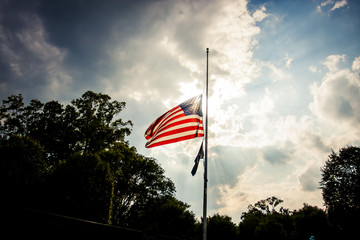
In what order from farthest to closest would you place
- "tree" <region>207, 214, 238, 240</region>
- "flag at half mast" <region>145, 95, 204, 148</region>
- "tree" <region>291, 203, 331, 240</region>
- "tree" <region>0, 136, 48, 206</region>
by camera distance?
"tree" <region>291, 203, 331, 240</region>, "tree" <region>207, 214, 238, 240</region>, "tree" <region>0, 136, 48, 206</region>, "flag at half mast" <region>145, 95, 204, 148</region>

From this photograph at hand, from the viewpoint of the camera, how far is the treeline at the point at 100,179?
1691 cm

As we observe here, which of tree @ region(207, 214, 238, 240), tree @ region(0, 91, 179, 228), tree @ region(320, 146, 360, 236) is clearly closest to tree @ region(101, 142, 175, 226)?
tree @ region(0, 91, 179, 228)

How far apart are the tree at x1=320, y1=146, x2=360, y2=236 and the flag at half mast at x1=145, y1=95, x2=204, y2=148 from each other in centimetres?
3209

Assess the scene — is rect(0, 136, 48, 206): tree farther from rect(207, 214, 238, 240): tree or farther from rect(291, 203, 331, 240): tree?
rect(291, 203, 331, 240): tree

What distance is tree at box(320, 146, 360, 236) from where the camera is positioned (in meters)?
28.4

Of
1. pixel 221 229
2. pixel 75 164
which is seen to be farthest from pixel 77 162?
pixel 221 229

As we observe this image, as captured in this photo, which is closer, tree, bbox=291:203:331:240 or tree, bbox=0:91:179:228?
tree, bbox=0:91:179:228

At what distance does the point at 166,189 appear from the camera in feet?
120

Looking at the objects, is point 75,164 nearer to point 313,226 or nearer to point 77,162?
point 77,162

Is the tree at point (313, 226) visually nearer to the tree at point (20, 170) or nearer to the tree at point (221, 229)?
the tree at point (221, 229)

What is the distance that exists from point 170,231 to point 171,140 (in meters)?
21.0

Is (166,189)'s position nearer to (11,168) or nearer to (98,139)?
(98,139)

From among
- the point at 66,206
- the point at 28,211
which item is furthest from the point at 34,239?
the point at 66,206

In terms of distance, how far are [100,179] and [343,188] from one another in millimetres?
34991
